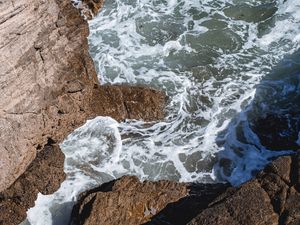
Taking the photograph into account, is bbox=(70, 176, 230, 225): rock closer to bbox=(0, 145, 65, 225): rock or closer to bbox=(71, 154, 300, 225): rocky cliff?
bbox=(71, 154, 300, 225): rocky cliff

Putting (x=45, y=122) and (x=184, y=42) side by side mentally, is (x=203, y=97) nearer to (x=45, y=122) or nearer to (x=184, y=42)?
(x=184, y=42)

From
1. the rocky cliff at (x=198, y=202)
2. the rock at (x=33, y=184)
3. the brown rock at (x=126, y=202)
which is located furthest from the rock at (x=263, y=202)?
the rock at (x=33, y=184)

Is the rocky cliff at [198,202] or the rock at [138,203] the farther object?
the rock at [138,203]

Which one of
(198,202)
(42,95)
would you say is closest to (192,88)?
(198,202)

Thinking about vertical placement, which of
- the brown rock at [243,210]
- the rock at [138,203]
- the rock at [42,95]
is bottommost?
the rock at [138,203]

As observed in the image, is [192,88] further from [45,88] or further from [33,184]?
[33,184]

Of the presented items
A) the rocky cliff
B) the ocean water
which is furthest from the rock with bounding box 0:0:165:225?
the rocky cliff

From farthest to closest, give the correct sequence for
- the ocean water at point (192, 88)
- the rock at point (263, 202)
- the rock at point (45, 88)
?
the ocean water at point (192, 88) < the rock at point (45, 88) < the rock at point (263, 202)

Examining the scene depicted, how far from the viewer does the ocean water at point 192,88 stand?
429 inches

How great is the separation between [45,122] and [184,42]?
5.82 metres

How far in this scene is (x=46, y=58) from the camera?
33.9 ft

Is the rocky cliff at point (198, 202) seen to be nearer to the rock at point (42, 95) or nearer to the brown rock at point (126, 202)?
the brown rock at point (126, 202)

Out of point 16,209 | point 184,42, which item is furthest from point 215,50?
point 16,209

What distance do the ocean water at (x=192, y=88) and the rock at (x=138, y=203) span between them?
931 mm
